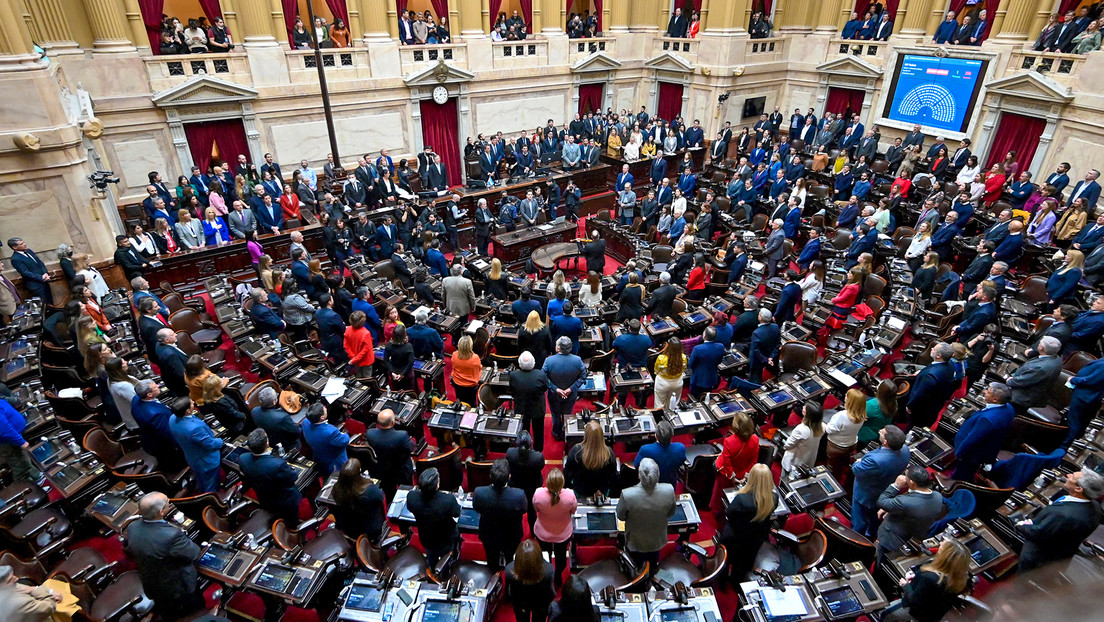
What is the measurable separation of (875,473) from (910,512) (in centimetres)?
60

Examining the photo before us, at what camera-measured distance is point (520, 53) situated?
19.6 m

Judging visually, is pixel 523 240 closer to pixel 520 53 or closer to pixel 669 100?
pixel 520 53

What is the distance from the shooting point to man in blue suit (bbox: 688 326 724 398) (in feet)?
24.2

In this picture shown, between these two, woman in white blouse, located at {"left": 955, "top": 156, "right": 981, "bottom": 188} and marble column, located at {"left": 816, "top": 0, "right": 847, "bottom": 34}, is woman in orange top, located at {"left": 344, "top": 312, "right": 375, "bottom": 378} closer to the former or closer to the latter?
woman in white blouse, located at {"left": 955, "top": 156, "right": 981, "bottom": 188}

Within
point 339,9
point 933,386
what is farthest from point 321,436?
point 339,9

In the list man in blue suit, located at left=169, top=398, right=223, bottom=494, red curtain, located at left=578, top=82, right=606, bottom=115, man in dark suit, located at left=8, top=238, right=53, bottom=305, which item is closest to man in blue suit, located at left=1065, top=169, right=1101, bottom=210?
red curtain, located at left=578, top=82, right=606, bottom=115

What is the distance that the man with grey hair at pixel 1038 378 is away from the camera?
6.30 metres

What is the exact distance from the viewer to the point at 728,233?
12727 mm

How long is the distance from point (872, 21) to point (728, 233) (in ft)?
41.3

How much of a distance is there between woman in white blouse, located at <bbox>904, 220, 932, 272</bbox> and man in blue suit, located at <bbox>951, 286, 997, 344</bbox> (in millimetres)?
2537

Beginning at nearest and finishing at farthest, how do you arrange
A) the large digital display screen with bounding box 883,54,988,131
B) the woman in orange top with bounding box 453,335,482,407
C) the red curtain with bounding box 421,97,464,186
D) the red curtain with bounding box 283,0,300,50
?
1. the woman in orange top with bounding box 453,335,482,407
2. the red curtain with bounding box 283,0,300,50
3. the large digital display screen with bounding box 883,54,988,131
4. the red curtain with bounding box 421,97,464,186

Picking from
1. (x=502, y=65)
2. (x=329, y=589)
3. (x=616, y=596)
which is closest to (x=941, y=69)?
(x=502, y=65)

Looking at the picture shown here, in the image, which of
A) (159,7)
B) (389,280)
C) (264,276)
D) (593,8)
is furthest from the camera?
(593,8)

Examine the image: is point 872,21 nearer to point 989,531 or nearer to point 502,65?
point 502,65
